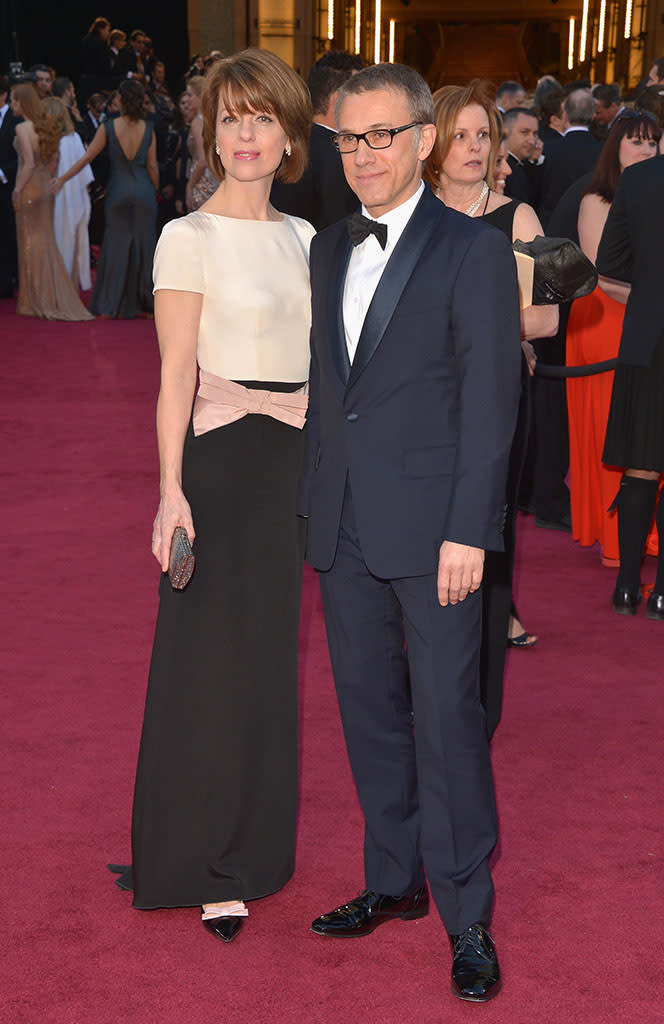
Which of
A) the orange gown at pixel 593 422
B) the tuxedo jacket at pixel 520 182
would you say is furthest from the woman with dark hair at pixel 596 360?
the tuxedo jacket at pixel 520 182

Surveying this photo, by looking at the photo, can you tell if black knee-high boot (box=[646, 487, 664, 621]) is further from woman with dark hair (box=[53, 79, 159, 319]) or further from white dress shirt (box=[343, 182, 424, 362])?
woman with dark hair (box=[53, 79, 159, 319])

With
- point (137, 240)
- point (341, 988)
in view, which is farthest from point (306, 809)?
point (137, 240)

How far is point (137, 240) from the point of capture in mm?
11008

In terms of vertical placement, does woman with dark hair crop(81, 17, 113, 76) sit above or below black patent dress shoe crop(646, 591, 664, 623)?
above

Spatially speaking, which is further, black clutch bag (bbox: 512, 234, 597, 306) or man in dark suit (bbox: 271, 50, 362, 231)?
man in dark suit (bbox: 271, 50, 362, 231)

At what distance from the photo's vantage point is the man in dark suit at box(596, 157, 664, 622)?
4211mm

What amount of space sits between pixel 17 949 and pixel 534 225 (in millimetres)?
2080

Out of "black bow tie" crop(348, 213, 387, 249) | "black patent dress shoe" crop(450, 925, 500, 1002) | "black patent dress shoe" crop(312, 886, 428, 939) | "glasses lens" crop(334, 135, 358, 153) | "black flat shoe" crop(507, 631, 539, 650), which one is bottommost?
"black flat shoe" crop(507, 631, 539, 650)

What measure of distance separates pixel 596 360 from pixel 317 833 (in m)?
2.55

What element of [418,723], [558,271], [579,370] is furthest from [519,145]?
[418,723]

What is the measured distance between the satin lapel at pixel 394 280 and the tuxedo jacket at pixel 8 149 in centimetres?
983

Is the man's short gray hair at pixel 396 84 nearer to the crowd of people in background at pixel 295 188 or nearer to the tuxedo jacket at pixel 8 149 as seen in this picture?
the crowd of people in background at pixel 295 188

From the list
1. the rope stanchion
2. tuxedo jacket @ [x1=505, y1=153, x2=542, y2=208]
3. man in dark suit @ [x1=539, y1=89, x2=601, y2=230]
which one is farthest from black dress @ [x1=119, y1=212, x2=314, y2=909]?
man in dark suit @ [x1=539, y1=89, x2=601, y2=230]

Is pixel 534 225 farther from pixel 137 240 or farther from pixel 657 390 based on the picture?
pixel 137 240
